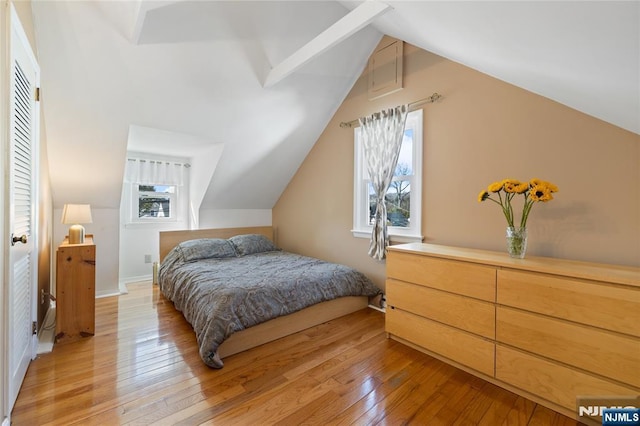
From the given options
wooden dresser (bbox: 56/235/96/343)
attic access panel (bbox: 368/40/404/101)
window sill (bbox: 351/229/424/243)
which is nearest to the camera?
wooden dresser (bbox: 56/235/96/343)

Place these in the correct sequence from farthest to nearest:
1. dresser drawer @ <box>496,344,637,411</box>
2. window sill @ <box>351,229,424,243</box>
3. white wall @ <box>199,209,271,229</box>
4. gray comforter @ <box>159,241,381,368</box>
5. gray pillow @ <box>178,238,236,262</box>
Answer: white wall @ <box>199,209,271,229</box>, gray pillow @ <box>178,238,236,262</box>, window sill @ <box>351,229,424,243</box>, gray comforter @ <box>159,241,381,368</box>, dresser drawer @ <box>496,344,637,411</box>

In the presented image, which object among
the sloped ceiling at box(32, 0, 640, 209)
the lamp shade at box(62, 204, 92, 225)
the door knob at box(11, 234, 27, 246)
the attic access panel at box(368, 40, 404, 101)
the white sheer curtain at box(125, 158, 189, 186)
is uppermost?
the attic access panel at box(368, 40, 404, 101)

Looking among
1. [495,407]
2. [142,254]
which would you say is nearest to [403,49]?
[495,407]

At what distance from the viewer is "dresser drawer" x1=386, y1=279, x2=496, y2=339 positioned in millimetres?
1797

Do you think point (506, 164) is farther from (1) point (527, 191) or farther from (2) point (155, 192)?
(2) point (155, 192)

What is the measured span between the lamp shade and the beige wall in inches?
107

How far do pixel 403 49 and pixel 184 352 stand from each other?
3422mm

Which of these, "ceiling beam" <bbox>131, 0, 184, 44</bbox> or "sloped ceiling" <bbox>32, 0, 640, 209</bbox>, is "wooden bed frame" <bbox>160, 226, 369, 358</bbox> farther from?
"ceiling beam" <bbox>131, 0, 184, 44</bbox>

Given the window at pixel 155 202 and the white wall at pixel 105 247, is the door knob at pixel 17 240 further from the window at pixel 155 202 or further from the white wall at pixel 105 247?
the window at pixel 155 202

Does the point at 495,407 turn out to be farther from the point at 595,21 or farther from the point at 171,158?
the point at 171,158

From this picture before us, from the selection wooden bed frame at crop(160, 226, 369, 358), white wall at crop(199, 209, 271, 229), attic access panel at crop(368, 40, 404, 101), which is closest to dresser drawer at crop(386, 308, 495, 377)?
wooden bed frame at crop(160, 226, 369, 358)

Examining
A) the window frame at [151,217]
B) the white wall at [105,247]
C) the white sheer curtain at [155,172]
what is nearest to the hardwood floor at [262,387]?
the white wall at [105,247]

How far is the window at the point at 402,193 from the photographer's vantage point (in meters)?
2.77

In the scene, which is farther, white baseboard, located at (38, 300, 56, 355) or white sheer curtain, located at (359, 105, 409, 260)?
white sheer curtain, located at (359, 105, 409, 260)
